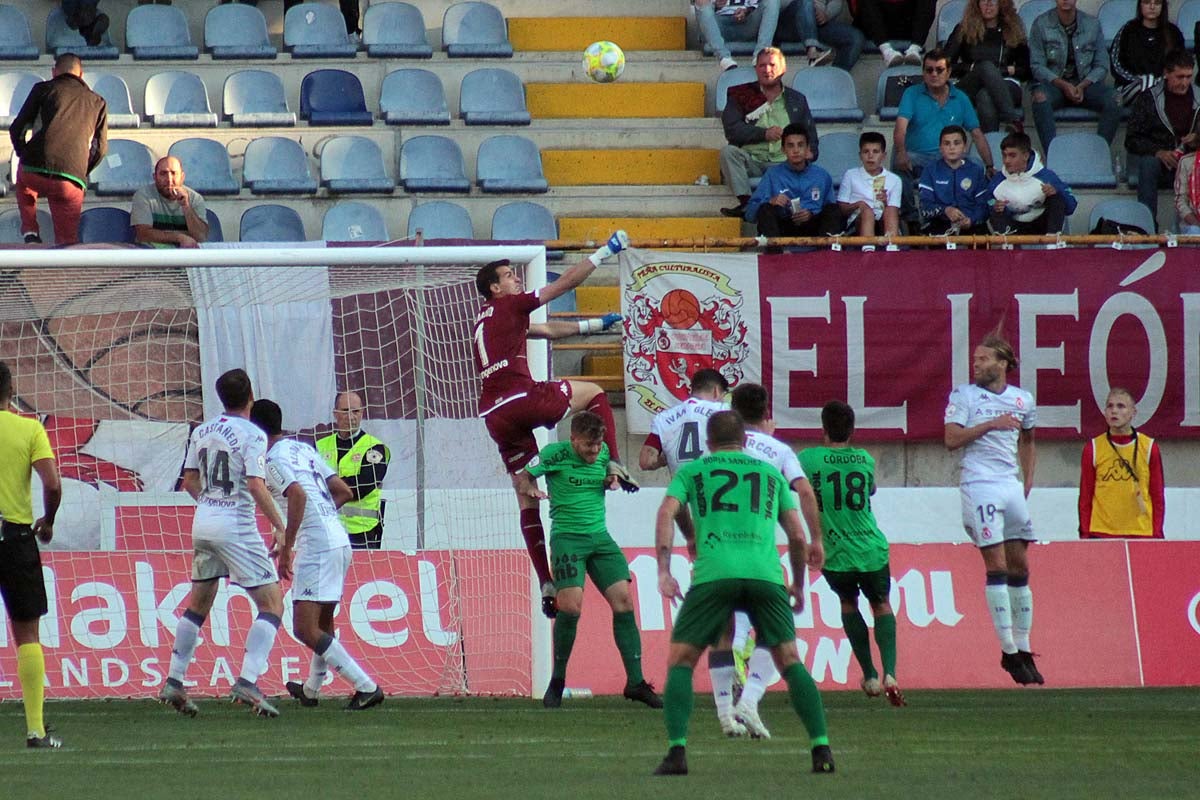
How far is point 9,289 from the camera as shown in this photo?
1204 cm

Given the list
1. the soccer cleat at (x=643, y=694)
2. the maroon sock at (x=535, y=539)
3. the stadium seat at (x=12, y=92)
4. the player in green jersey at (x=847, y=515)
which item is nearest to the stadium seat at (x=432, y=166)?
the stadium seat at (x=12, y=92)

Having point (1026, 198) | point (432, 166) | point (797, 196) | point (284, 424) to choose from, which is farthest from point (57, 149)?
point (1026, 198)

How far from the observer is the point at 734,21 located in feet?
57.4

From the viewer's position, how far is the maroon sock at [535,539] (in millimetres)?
10195

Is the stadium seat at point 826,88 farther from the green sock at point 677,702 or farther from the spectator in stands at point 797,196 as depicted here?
the green sock at point 677,702

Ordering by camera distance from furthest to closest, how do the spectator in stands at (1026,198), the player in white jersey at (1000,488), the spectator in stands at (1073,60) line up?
the spectator in stands at (1073,60) → the spectator in stands at (1026,198) → the player in white jersey at (1000,488)

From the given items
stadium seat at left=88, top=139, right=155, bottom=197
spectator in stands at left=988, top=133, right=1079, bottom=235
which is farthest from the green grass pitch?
stadium seat at left=88, top=139, right=155, bottom=197

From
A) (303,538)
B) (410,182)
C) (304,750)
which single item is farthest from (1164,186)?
(304,750)

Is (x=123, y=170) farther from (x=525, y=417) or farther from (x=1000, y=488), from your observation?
(x=1000, y=488)

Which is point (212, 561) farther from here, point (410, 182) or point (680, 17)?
point (680, 17)

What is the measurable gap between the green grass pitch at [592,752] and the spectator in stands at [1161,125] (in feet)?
22.4

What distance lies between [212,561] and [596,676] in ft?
9.09

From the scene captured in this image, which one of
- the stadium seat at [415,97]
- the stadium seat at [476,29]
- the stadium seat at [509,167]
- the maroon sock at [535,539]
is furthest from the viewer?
the stadium seat at [476,29]

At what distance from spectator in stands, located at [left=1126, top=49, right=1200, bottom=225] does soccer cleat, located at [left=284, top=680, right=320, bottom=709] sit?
31.0 ft
